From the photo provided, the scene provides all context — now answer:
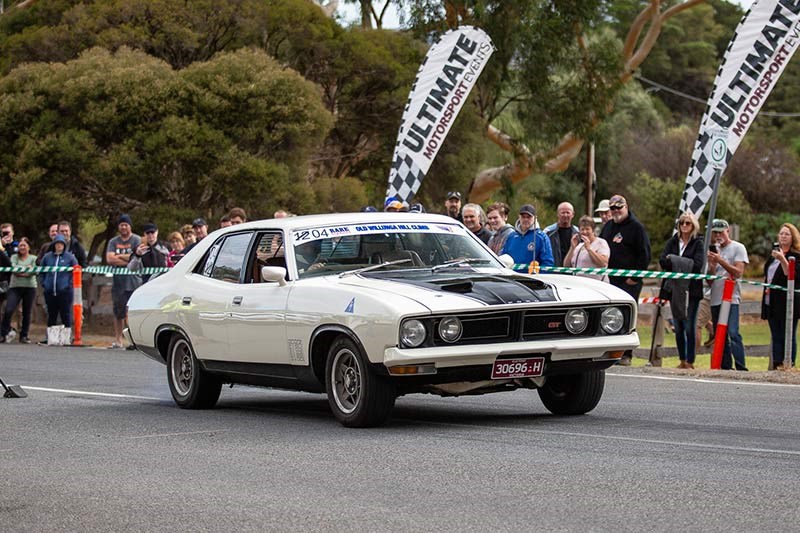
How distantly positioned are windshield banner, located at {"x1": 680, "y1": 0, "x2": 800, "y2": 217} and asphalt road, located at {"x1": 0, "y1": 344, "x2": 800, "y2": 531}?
6.91m

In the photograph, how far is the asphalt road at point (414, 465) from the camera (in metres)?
6.93

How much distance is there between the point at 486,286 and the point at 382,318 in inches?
33.3

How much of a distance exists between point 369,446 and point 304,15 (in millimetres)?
27264

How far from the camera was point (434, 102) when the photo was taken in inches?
971

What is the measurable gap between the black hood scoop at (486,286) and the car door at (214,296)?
5.27 ft

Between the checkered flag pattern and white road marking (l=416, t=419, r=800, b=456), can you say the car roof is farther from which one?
the checkered flag pattern

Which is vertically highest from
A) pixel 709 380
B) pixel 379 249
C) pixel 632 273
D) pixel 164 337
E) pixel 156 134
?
pixel 156 134

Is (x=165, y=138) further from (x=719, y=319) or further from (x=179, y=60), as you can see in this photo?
(x=719, y=319)

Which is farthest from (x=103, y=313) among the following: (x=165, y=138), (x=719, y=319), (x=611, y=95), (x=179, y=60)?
(x=611, y=95)

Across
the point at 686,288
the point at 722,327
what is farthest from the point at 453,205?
the point at 722,327

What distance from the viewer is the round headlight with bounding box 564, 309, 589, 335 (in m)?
10.1

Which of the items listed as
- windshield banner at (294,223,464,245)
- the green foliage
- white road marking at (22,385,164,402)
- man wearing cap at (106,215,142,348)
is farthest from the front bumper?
the green foliage

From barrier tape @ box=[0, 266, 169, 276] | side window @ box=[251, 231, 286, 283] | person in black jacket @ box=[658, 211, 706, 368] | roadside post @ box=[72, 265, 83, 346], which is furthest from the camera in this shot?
roadside post @ box=[72, 265, 83, 346]

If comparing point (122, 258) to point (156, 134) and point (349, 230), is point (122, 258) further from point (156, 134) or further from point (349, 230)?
point (349, 230)
